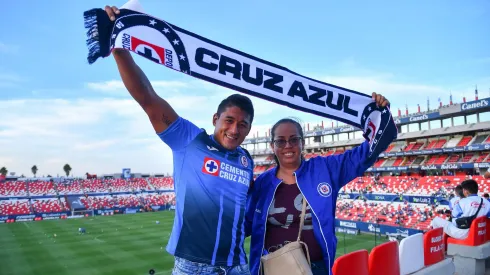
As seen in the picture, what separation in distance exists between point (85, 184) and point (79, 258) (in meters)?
35.9

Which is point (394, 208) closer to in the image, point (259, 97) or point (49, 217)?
point (259, 97)

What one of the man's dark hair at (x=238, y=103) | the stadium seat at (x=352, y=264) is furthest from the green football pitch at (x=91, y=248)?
the man's dark hair at (x=238, y=103)

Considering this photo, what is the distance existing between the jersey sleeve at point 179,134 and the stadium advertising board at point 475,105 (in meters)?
37.1

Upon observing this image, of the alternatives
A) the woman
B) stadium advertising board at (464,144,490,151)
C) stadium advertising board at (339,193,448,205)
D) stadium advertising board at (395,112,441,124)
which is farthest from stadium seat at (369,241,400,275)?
stadium advertising board at (395,112,441,124)

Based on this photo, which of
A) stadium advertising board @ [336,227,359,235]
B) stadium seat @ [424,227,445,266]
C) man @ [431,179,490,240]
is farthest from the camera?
stadium advertising board @ [336,227,359,235]

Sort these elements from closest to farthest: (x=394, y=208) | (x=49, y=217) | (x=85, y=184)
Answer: (x=394, y=208), (x=49, y=217), (x=85, y=184)

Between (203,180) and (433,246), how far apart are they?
4.97 meters

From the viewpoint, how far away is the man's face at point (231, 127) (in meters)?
2.64

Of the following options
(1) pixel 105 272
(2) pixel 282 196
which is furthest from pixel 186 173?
(1) pixel 105 272

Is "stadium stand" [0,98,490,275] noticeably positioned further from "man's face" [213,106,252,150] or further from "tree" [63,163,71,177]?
"tree" [63,163,71,177]

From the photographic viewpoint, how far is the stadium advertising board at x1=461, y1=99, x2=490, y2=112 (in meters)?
31.6

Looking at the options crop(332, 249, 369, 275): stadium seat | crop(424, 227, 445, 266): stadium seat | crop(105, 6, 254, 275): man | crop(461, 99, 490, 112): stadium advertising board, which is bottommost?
crop(424, 227, 445, 266): stadium seat

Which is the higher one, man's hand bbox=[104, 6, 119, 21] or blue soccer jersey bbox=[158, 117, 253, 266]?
man's hand bbox=[104, 6, 119, 21]

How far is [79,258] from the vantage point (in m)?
20.5
